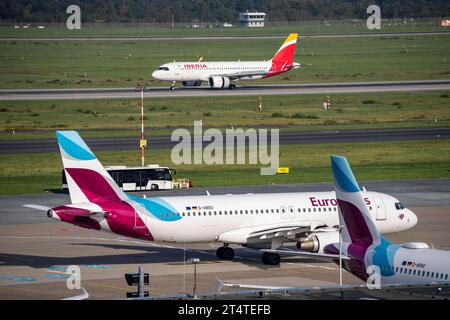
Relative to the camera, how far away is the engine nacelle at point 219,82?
592 feet

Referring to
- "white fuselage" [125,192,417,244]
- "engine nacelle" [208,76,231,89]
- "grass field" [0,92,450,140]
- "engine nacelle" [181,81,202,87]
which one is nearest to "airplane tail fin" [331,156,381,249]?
"white fuselage" [125,192,417,244]

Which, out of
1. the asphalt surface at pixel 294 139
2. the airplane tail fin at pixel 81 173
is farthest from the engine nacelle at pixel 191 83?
the airplane tail fin at pixel 81 173

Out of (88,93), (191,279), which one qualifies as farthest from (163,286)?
(88,93)

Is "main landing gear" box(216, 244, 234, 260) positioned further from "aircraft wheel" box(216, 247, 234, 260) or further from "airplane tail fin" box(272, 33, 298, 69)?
"airplane tail fin" box(272, 33, 298, 69)

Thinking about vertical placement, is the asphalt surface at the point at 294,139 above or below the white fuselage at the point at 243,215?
above

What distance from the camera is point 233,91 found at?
177 metres

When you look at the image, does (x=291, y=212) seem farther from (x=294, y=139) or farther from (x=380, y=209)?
(x=294, y=139)

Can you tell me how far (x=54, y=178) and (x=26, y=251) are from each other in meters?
30.1

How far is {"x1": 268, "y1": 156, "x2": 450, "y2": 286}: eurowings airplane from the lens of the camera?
140 ft

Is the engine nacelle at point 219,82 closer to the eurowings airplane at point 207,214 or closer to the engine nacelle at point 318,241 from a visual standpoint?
the eurowings airplane at point 207,214

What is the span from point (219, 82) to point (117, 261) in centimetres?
11935

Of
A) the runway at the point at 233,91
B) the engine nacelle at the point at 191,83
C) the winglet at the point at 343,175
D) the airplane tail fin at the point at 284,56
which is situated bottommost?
the winglet at the point at 343,175

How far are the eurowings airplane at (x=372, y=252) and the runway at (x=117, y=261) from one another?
8801 millimetres
